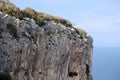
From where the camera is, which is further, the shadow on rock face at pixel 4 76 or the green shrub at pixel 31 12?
the green shrub at pixel 31 12

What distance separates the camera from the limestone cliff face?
77.5 feet

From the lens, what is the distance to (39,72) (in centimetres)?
2780

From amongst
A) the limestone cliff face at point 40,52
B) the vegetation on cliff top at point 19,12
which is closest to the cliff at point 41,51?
the limestone cliff face at point 40,52

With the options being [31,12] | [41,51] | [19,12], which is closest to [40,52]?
[41,51]

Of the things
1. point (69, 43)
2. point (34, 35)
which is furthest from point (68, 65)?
point (34, 35)

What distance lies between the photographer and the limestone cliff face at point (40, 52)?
2361 centimetres

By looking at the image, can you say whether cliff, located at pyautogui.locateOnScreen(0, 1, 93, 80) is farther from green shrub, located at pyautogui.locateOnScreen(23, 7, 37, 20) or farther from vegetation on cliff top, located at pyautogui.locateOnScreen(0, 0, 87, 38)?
green shrub, located at pyautogui.locateOnScreen(23, 7, 37, 20)

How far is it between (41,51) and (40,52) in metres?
0.20

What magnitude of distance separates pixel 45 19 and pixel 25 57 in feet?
27.4

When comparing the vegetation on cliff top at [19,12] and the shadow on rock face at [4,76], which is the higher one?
the vegetation on cliff top at [19,12]

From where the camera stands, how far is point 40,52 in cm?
2753

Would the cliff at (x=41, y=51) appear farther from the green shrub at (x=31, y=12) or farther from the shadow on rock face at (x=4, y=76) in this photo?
the green shrub at (x=31, y=12)

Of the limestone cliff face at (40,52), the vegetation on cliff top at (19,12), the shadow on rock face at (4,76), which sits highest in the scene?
the vegetation on cliff top at (19,12)

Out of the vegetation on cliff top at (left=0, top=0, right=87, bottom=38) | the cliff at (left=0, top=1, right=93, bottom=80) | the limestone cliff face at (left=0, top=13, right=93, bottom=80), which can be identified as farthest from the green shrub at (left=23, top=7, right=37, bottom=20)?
the limestone cliff face at (left=0, top=13, right=93, bottom=80)
